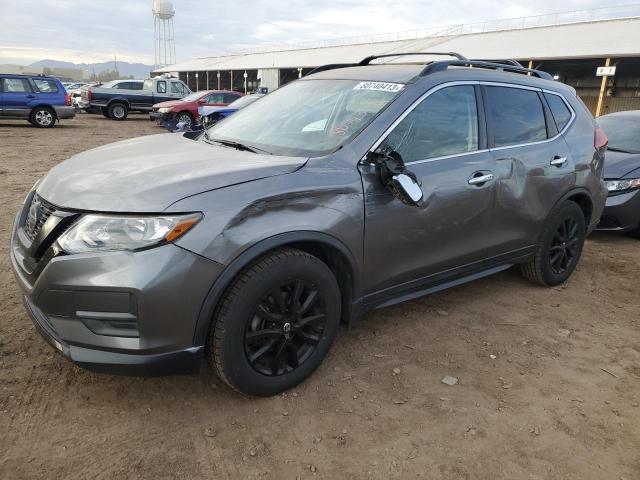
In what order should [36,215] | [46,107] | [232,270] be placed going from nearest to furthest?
[232,270]
[36,215]
[46,107]

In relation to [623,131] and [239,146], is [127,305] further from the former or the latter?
[623,131]

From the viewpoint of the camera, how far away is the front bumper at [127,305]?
2.12 meters

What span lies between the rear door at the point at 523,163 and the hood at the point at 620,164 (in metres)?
2.28

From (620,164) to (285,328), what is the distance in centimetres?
516

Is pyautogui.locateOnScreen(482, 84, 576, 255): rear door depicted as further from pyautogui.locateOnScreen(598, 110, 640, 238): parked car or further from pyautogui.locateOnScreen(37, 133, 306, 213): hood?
pyautogui.locateOnScreen(598, 110, 640, 238): parked car

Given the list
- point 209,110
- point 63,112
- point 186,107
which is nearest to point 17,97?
point 63,112

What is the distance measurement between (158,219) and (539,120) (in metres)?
3.00

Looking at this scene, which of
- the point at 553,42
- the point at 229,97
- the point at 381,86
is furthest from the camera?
the point at 553,42

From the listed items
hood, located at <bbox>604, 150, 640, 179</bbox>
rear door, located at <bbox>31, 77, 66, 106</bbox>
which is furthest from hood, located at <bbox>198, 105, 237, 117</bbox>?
hood, located at <bbox>604, 150, 640, 179</bbox>

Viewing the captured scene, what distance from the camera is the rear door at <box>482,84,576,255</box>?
3473mm

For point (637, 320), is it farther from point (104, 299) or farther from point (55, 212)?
point (55, 212)

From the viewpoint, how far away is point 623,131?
6.72 meters

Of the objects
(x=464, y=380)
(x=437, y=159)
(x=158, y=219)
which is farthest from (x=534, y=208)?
(x=158, y=219)

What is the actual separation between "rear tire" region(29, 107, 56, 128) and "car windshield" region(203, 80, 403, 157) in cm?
1593
